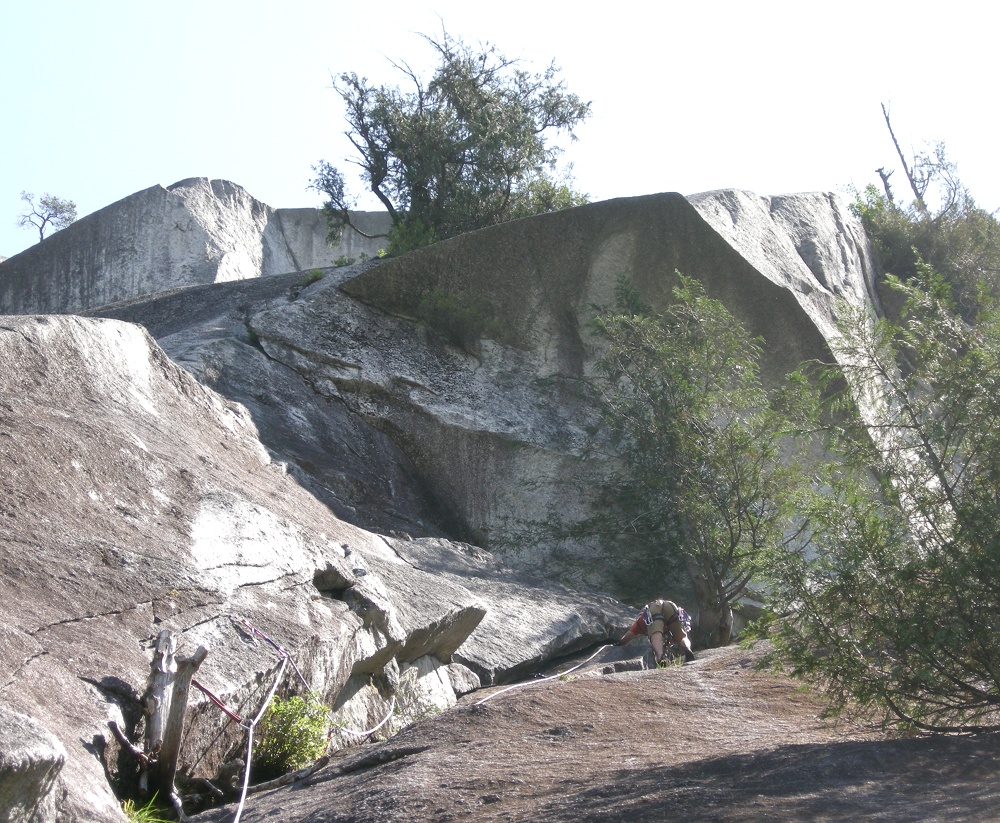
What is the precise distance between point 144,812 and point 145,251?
843 inches

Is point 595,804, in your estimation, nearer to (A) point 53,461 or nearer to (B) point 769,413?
(A) point 53,461

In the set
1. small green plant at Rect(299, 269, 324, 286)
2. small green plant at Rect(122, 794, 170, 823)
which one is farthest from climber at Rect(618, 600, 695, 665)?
small green plant at Rect(299, 269, 324, 286)

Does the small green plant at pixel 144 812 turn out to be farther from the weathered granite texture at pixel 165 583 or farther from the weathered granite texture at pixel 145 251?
the weathered granite texture at pixel 145 251

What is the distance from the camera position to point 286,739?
6.35 metres

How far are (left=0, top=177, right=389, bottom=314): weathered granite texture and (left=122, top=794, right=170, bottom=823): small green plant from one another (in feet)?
59.8

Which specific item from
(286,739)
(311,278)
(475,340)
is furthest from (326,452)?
(286,739)

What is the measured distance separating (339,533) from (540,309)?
7.91 m

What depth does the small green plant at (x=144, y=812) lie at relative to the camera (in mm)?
4987

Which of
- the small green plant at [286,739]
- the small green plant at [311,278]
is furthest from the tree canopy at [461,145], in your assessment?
the small green plant at [286,739]

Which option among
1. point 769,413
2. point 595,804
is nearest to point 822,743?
point 595,804

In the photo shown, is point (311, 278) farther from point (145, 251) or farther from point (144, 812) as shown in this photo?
point (144, 812)

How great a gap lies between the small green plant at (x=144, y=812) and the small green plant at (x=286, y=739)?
3.35 feet

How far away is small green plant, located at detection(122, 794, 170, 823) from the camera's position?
499 centimetres

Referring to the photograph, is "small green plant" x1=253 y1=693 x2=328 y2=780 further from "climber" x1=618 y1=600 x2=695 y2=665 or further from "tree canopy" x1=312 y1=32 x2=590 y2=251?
"tree canopy" x1=312 y1=32 x2=590 y2=251
